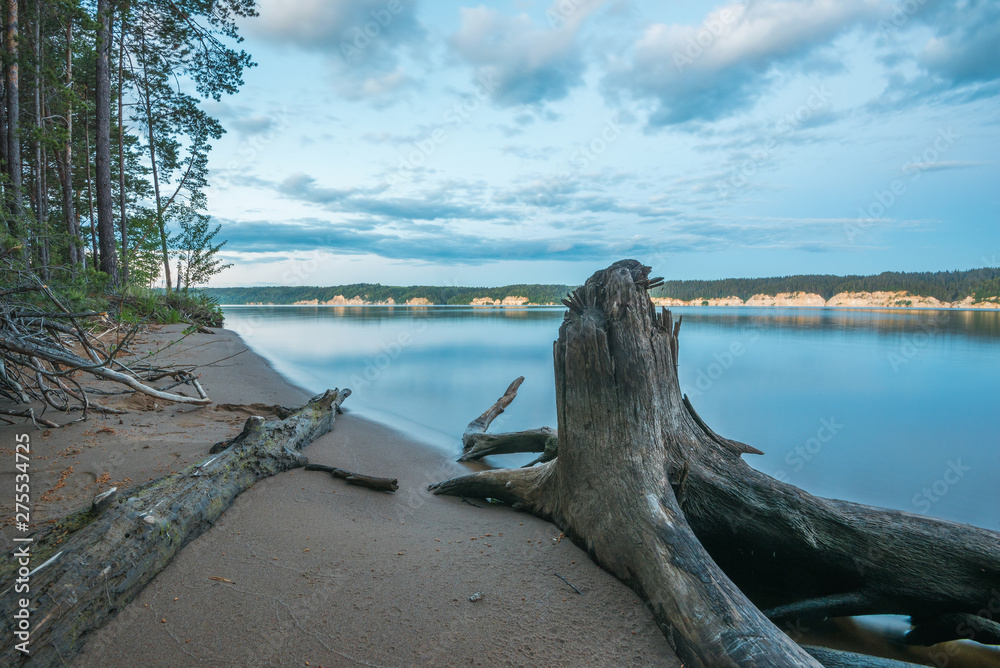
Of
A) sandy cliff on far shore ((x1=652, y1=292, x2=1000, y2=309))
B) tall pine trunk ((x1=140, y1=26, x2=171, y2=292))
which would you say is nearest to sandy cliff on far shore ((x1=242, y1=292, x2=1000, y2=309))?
sandy cliff on far shore ((x1=652, y1=292, x2=1000, y2=309))

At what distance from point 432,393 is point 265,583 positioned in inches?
317

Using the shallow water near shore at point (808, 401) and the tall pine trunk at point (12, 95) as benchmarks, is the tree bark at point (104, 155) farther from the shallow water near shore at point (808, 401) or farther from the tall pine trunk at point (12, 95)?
the shallow water near shore at point (808, 401)

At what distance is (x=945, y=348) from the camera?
705 inches

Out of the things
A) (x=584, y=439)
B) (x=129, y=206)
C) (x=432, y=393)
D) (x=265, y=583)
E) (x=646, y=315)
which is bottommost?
(x=432, y=393)

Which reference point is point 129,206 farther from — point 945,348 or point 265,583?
point 945,348

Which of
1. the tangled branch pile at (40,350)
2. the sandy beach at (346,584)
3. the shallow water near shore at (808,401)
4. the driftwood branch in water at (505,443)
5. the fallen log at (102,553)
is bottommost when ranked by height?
the shallow water near shore at (808,401)

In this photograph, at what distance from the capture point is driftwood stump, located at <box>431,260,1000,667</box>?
2457mm

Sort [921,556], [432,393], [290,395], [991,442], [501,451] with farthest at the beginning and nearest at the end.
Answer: [432,393] → [290,395] → [991,442] → [501,451] → [921,556]

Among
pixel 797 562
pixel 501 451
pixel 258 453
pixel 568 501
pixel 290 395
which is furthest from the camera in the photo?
pixel 290 395

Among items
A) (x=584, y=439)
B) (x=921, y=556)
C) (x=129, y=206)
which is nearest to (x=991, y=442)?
(x=921, y=556)

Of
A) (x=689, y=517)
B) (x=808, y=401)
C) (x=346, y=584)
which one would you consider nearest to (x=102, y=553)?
(x=346, y=584)

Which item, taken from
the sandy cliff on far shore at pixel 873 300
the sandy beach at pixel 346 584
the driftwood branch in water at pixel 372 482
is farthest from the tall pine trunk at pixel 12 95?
the sandy cliff on far shore at pixel 873 300

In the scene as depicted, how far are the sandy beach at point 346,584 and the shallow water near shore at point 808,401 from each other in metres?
2.69

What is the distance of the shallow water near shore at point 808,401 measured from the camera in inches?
229
